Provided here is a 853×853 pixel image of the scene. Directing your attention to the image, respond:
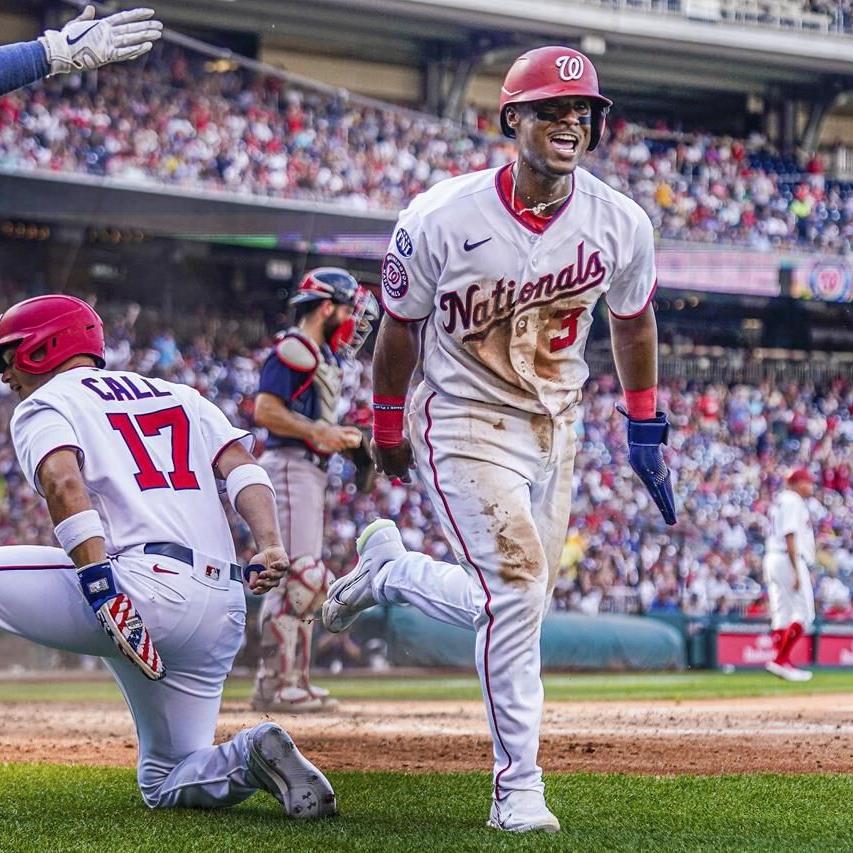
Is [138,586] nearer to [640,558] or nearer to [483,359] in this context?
[483,359]

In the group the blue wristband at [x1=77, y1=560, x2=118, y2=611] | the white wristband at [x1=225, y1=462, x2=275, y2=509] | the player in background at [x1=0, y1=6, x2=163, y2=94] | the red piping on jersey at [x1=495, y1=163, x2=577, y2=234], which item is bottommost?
the blue wristband at [x1=77, y1=560, x2=118, y2=611]

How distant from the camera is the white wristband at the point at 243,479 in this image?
4.12 meters

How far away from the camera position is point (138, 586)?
12.6ft

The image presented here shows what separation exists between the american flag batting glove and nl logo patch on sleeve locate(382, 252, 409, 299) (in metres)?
1.22

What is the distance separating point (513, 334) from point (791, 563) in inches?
332

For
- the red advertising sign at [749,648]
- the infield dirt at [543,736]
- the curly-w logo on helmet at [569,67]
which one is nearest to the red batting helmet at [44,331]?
the curly-w logo on helmet at [569,67]

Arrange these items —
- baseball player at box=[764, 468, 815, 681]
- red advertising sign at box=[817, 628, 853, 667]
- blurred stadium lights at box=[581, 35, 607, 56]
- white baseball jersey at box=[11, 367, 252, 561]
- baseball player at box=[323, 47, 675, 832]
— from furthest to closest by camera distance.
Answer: blurred stadium lights at box=[581, 35, 607, 56]
red advertising sign at box=[817, 628, 853, 667]
baseball player at box=[764, 468, 815, 681]
baseball player at box=[323, 47, 675, 832]
white baseball jersey at box=[11, 367, 252, 561]

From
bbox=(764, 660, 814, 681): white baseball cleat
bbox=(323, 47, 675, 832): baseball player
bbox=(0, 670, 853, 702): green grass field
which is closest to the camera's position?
bbox=(323, 47, 675, 832): baseball player

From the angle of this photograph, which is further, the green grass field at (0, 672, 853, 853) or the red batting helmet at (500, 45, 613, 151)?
the red batting helmet at (500, 45, 613, 151)

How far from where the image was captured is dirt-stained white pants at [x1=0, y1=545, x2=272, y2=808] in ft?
12.7

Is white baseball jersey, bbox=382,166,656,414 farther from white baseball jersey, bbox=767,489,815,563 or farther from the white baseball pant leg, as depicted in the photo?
the white baseball pant leg

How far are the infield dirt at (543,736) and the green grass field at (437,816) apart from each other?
0.50 metres

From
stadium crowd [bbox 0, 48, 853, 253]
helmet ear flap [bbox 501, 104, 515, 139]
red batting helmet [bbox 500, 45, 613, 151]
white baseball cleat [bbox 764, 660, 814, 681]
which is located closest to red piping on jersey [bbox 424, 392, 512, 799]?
helmet ear flap [bbox 501, 104, 515, 139]

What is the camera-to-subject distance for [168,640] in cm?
393
